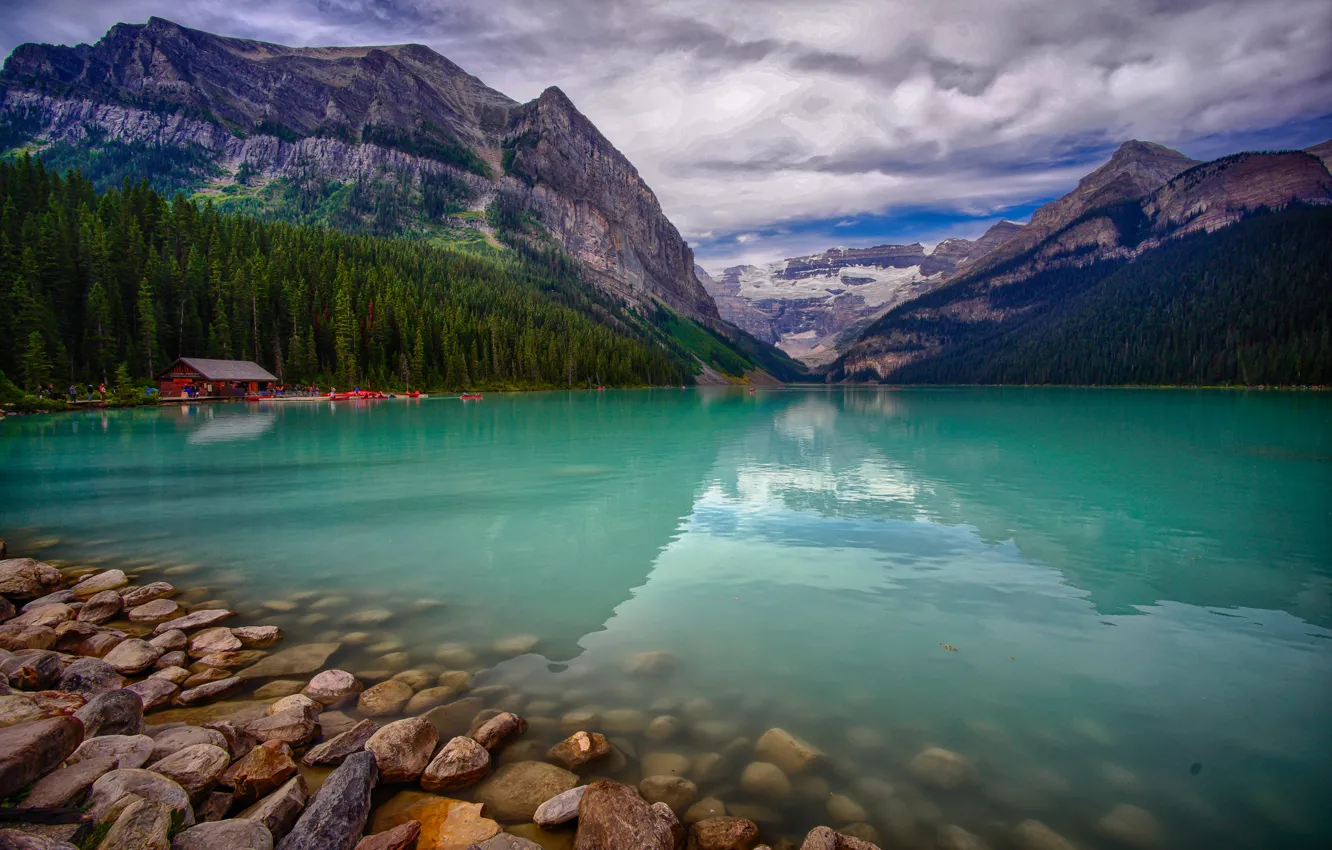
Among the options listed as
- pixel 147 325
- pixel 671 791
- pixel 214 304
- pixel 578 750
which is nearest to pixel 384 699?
pixel 578 750

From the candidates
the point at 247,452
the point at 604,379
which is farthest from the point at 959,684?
the point at 604,379

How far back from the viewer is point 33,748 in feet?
20.2

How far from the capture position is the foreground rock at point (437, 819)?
650 centimetres

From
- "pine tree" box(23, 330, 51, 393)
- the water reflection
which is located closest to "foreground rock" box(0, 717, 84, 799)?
the water reflection

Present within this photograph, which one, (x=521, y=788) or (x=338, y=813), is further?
(x=521, y=788)

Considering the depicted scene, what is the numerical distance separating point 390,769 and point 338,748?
2.84 feet

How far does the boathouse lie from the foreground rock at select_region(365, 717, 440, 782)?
4459 inches

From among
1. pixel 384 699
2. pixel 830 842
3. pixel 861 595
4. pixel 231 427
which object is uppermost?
pixel 231 427

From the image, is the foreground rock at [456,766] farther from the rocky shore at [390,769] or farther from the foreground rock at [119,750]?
the foreground rock at [119,750]

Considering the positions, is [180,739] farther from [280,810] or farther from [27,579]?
[27,579]

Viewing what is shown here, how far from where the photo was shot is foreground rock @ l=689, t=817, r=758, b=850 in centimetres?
654

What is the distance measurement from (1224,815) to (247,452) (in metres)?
48.0

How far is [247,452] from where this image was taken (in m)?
40.8

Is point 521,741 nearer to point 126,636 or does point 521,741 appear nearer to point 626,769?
point 626,769
